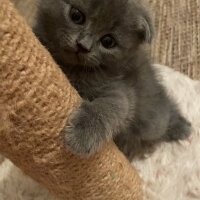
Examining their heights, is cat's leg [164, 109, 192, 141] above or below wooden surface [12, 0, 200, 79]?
above

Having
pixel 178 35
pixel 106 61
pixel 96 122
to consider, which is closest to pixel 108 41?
pixel 106 61

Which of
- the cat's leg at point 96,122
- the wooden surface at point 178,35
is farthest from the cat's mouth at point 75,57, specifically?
the wooden surface at point 178,35

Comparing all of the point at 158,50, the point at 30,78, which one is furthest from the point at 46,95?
the point at 158,50

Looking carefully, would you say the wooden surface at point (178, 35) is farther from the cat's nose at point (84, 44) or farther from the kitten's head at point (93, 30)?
the cat's nose at point (84, 44)

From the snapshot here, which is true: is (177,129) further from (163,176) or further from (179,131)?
(163,176)

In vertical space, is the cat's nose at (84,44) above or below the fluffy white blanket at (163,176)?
Answer: above

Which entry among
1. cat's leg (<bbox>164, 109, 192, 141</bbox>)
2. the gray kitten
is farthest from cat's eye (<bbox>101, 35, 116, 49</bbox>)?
cat's leg (<bbox>164, 109, 192, 141</bbox>)

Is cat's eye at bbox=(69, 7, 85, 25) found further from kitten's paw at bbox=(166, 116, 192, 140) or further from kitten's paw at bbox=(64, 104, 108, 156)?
kitten's paw at bbox=(166, 116, 192, 140)
